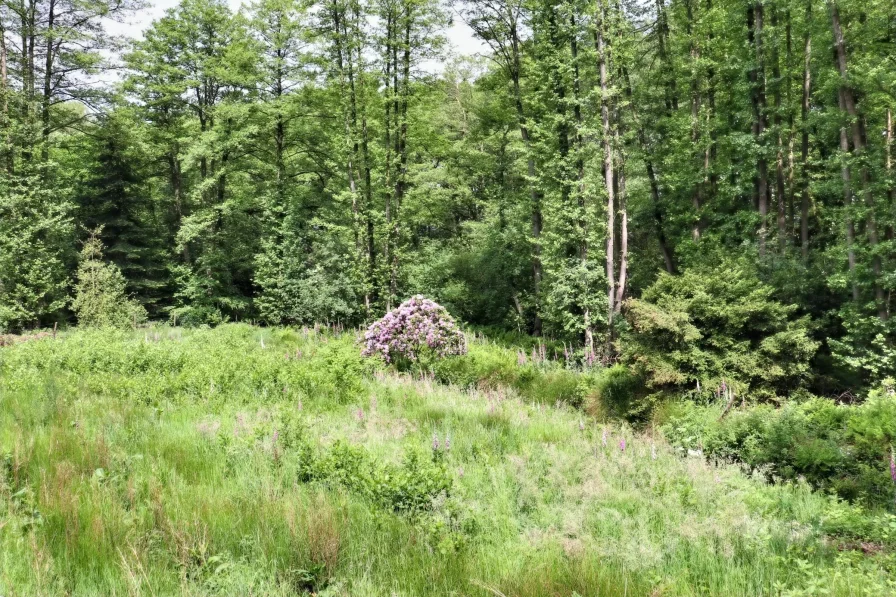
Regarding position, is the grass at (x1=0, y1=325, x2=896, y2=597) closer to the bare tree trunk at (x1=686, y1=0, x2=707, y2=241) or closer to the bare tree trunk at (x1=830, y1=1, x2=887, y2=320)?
the bare tree trunk at (x1=830, y1=1, x2=887, y2=320)

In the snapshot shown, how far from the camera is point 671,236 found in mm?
17250

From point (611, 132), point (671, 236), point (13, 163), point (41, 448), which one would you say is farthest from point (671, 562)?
point (13, 163)

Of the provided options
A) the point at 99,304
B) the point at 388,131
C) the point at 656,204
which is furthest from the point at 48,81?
the point at 656,204

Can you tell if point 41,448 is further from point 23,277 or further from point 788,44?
point 788,44

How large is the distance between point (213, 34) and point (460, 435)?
24001 mm

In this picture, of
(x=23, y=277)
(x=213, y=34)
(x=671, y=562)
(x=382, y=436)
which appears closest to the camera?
(x=671, y=562)

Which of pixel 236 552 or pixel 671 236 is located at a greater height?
pixel 671 236

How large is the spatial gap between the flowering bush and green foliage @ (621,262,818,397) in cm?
374

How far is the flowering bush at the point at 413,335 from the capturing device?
10406 millimetres

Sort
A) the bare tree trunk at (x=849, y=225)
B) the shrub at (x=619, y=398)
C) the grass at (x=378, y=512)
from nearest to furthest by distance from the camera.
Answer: the grass at (x=378, y=512) < the shrub at (x=619, y=398) < the bare tree trunk at (x=849, y=225)

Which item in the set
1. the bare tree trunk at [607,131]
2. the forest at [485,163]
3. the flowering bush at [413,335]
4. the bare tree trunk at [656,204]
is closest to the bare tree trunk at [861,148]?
the forest at [485,163]

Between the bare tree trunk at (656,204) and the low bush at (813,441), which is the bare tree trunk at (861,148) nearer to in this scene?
the low bush at (813,441)

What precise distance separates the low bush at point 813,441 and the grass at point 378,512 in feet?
1.35

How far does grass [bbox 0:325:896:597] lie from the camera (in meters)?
2.60
